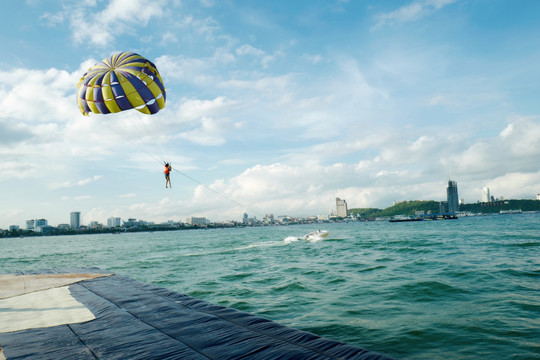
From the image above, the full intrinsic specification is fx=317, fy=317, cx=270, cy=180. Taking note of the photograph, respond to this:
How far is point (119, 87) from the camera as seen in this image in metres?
16.2

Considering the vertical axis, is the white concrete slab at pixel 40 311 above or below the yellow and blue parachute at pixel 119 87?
below

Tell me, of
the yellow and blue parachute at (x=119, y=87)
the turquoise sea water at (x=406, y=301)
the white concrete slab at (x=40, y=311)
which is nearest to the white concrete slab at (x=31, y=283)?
the white concrete slab at (x=40, y=311)

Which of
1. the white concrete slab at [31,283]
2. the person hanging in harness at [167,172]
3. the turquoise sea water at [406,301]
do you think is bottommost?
the turquoise sea water at [406,301]

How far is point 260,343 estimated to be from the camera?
19.7ft

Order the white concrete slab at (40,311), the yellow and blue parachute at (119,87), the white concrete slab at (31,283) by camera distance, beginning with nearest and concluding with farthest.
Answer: the white concrete slab at (40,311), the white concrete slab at (31,283), the yellow and blue parachute at (119,87)

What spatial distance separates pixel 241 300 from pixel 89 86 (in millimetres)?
13346

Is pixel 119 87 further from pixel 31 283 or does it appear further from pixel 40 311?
pixel 40 311

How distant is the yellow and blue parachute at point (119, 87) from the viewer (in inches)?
641

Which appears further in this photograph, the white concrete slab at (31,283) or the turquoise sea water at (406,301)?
the white concrete slab at (31,283)

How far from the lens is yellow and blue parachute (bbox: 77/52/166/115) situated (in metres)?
16.3

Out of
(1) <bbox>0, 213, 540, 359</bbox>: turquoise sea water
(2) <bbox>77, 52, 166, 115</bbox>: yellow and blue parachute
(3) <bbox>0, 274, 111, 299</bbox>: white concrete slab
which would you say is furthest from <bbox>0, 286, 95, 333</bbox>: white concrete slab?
(2) <bbox>77, 52, 166, 115</bbox>: yellow and blue parachute

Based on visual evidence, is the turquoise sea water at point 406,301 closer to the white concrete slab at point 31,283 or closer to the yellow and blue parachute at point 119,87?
the white concrete slab at point 31,283

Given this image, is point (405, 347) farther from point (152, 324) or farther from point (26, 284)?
point (26, 284)

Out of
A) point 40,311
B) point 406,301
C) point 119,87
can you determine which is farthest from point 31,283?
point 406,301
